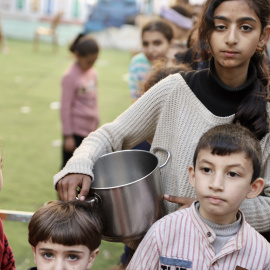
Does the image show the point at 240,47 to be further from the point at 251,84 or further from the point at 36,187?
the point at 36,187

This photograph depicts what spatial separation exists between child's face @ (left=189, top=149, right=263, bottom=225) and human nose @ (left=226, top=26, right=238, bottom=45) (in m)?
0.37

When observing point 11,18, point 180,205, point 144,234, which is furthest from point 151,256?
point 11,18

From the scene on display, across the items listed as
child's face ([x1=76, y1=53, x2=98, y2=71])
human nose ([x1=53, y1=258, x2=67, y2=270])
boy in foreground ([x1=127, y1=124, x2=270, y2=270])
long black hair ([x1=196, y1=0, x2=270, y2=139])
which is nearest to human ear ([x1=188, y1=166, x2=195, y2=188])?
boy in foreground ([x1=127, y1=124, x2=270, y2=270])

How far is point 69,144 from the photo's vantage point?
4.48 m

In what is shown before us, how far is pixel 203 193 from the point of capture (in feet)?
5.32

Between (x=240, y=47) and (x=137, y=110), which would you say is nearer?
(x=240, y=47)

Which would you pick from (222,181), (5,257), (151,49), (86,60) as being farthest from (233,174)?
(86,60)

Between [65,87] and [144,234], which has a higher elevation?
[144,234]

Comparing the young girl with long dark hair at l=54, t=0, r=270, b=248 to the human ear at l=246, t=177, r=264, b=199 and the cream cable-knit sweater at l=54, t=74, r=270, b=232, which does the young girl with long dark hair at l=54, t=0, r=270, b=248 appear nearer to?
the cream cable-knit sweater at l=54, t=74, r=270, b=232

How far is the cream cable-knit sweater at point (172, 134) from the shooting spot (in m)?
1.87

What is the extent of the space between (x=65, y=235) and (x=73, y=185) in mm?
165

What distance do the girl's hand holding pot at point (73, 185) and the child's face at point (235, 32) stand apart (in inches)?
23.4

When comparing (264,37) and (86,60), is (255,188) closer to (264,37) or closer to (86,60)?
(264,37)

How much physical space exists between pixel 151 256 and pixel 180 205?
28 centimetres
